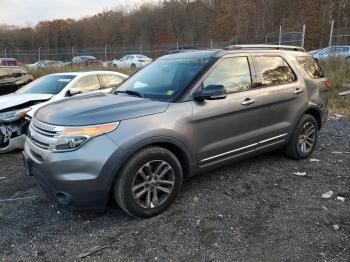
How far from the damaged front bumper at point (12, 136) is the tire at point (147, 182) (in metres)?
3.31

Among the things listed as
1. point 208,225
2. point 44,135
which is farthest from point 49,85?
point 208,225

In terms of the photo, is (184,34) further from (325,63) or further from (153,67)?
(153,67)

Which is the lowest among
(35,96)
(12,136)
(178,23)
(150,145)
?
(12,136)

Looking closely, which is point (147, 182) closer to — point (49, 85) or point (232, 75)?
point (232, 75)

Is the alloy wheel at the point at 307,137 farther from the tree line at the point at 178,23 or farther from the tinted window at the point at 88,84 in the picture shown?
the tree line at the point at 178,23

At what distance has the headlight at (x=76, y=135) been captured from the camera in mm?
3271

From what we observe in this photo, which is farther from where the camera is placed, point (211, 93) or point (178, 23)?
point (178, 23)

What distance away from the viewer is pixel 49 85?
23.6 ft

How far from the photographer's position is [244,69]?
14.7 ft

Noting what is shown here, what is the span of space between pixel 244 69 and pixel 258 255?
2388 mm

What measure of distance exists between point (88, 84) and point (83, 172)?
177 inches

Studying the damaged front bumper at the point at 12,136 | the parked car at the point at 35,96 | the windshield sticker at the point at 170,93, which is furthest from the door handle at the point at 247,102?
the damaged front bumper at the point at 12,136

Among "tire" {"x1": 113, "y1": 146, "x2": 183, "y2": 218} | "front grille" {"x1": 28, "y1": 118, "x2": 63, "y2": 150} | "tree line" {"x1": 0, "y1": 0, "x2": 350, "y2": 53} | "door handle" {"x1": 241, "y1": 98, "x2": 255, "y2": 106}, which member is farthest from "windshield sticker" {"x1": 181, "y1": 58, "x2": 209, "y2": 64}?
"tree line" {"x1": 0, "y1": 0, "x2": 350, "y2": 53}

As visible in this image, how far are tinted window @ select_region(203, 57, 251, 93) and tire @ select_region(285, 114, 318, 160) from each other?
4.37 ft
